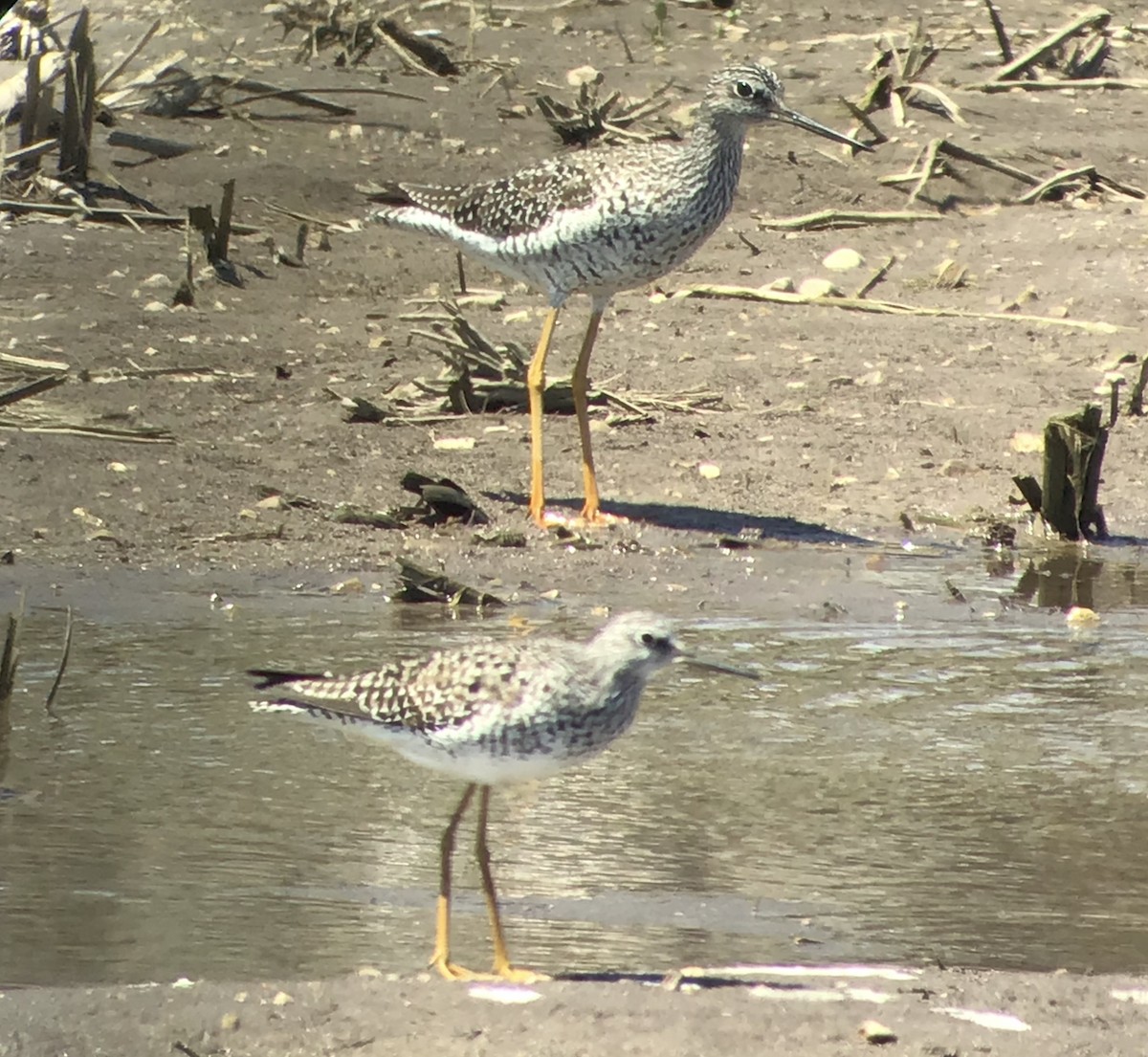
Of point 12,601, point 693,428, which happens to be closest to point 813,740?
point 12,601

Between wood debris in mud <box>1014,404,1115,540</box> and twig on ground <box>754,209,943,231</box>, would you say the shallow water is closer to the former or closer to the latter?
wood debris in mud <box>1014,404,1115,540</box>

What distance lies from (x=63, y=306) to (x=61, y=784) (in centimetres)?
575

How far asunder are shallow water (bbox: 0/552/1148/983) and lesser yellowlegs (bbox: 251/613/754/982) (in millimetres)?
392

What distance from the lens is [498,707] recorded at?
17.2 feet

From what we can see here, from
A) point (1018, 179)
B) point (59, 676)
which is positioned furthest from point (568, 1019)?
point (1018, 179)

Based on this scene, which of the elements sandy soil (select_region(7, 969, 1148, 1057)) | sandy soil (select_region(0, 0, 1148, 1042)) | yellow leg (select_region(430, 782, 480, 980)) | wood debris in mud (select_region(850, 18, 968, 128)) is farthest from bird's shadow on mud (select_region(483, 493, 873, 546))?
wood debris in mud (select_region(850, 18, 968, 128))

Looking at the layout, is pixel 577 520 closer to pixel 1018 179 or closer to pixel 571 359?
pixel 571 359

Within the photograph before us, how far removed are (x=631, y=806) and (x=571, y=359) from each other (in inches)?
227

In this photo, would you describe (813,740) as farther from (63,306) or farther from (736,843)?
(63,306)

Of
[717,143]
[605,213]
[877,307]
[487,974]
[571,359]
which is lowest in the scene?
[487,974]

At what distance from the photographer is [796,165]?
15109mm

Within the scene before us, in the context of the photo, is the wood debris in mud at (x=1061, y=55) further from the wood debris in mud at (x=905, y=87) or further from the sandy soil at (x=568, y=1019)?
the sandy soil at (x=568, y=1019)

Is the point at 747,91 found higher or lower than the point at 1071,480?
higher

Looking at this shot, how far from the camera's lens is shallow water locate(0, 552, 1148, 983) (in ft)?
17.9
